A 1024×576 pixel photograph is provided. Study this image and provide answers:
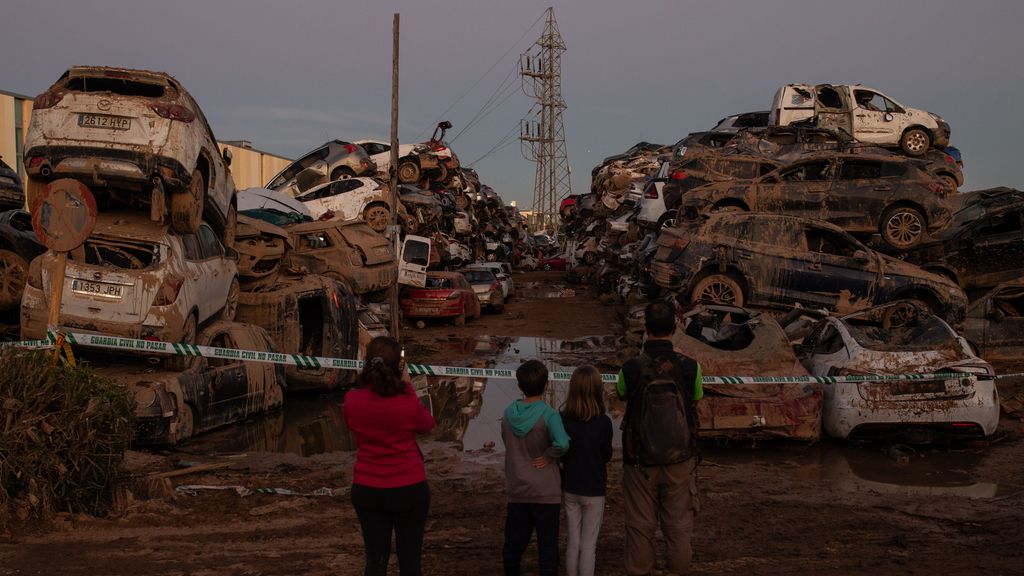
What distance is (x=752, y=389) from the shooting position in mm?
9992

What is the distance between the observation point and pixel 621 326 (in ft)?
73.5

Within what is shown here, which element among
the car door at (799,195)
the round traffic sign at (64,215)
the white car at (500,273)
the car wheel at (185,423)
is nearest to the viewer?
the round traffic sign at (64,215)

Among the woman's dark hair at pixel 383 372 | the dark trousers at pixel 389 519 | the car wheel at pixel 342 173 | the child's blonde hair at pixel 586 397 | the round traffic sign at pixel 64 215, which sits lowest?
the dark trousers at pixel 389 519

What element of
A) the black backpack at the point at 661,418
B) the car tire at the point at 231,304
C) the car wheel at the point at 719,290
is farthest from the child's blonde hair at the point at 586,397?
the car wheel at the point at 719,290

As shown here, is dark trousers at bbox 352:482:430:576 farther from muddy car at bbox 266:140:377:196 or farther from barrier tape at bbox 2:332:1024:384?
muddy car at bbox 266:140:377:196

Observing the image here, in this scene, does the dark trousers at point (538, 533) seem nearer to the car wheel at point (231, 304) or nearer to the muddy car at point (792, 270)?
the car wheel at point (231, 304)

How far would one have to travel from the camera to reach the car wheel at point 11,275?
1205 cm

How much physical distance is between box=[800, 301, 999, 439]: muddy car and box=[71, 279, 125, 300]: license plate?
7882 millimetres

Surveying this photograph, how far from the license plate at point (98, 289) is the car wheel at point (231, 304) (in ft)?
8.22

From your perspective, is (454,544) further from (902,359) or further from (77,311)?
(902,359)

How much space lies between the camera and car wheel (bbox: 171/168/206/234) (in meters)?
10.6

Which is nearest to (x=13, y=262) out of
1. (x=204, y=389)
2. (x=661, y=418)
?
(x=204, y=389)

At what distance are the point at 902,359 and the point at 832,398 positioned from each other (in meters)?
0.89

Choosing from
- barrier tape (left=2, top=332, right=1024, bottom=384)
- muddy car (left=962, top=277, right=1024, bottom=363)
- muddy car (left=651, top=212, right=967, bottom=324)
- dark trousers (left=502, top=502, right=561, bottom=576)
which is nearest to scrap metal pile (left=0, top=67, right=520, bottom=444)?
barrier tape (left=2, top=332, right=1024, bottom=384)
